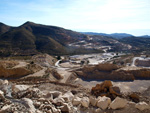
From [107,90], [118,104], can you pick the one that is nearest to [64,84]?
[107,90]

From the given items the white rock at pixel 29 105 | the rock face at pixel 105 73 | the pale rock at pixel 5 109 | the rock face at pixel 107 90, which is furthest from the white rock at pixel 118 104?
the rock face at pixel 105 73

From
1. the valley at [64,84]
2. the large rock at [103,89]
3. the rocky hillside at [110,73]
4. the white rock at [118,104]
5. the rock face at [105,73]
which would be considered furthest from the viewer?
the rocky hillside at [110,73]

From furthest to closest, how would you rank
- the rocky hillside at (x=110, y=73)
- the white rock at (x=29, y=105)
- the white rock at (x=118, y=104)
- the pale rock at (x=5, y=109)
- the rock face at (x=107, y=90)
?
the rocky hillside at (x=110, y=73) < the rock face at (x=107, y=90) < the white rock at (x=118, y=104) < the white rock at (x=29, y=105) < the pale rock at (x=5, y=109)

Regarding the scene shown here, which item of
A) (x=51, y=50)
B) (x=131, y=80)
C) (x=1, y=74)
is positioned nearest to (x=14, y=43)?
(x=51, y=50)

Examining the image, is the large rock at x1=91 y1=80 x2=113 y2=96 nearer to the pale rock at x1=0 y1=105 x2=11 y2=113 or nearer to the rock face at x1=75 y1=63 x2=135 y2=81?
the pale rock at x1=0 y1=105 x2=11 y2=113

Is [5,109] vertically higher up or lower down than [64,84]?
higher up

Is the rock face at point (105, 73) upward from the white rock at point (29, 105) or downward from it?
downward

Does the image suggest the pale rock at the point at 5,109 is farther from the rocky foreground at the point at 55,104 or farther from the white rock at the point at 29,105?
the white rock at the point at 29,105

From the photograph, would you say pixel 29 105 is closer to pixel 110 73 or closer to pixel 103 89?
pixel 103 89

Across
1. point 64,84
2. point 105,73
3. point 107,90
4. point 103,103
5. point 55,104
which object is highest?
point 55,104

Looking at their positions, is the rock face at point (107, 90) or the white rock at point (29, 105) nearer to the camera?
the white rock at point (29, 105)

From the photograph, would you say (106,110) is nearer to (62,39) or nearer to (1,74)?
(1,74)
